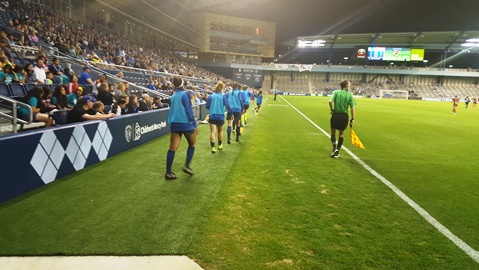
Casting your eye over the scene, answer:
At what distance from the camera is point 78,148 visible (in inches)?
268

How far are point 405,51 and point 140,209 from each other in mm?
84128

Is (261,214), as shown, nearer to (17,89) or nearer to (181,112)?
(181,112)

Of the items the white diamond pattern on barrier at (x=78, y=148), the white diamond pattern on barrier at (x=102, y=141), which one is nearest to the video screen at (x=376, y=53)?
the white diamond pattern on barrier at (x=102, y=141)

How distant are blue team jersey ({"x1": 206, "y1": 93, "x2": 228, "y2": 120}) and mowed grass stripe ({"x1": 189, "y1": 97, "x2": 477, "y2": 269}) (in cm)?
238

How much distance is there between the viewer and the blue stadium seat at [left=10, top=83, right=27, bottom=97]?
8.83m

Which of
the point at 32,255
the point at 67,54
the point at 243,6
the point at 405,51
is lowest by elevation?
the point at 32,255

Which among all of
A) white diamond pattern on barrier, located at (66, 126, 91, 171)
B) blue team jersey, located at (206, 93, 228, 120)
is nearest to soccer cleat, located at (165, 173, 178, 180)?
white diamond pattern on barrier, located at (66, 126, 91, 171)

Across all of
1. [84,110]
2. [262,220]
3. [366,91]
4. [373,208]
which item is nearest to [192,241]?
[262,220]

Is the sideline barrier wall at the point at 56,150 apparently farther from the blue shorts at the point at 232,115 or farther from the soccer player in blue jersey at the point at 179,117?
the blue shorts at the point at 232,115

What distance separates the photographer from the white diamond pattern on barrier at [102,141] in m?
7.53

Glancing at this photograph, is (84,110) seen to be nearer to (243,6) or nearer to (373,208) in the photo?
(373,208)

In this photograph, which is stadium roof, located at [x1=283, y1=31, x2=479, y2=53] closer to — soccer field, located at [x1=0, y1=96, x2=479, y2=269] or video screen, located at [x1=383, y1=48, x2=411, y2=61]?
video screen, located at [x1=383, y1=48, x2=411, y2=61]

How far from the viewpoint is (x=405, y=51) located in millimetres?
74938

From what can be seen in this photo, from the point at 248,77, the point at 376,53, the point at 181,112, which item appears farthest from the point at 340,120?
the point at 376,53
